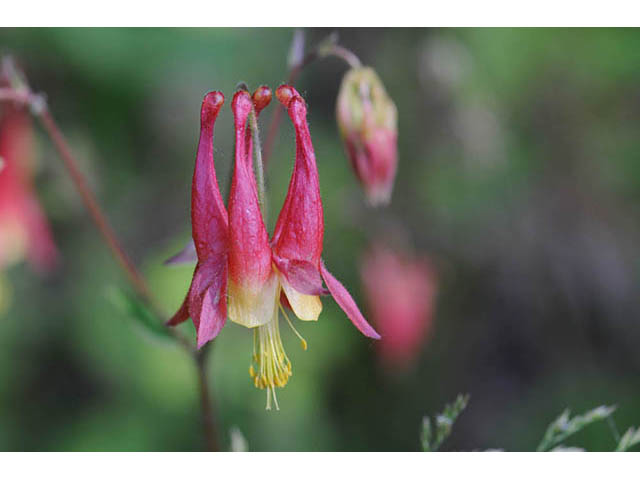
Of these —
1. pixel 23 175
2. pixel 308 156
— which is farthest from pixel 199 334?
pixel 23 175

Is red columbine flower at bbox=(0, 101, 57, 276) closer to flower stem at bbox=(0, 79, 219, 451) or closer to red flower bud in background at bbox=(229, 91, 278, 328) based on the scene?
flower stem at bbox=(0, 79, 219, 451)

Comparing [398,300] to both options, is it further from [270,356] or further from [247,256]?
[247,256]

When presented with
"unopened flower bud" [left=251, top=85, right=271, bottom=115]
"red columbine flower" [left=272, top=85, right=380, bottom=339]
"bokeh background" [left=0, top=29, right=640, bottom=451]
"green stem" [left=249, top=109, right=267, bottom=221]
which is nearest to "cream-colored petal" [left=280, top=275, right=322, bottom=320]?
"red columbine flower" [left=272, top=85, right=380, bottom=339]

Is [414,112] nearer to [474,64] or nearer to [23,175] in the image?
[474,64]

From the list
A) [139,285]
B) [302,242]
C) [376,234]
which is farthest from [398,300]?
[302,242]

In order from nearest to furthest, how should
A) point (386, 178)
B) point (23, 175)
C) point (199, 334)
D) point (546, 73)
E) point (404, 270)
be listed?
point (199, 334) → point (386, 178) → point (23, 175) → point (404, 270) → point (546, 73)
